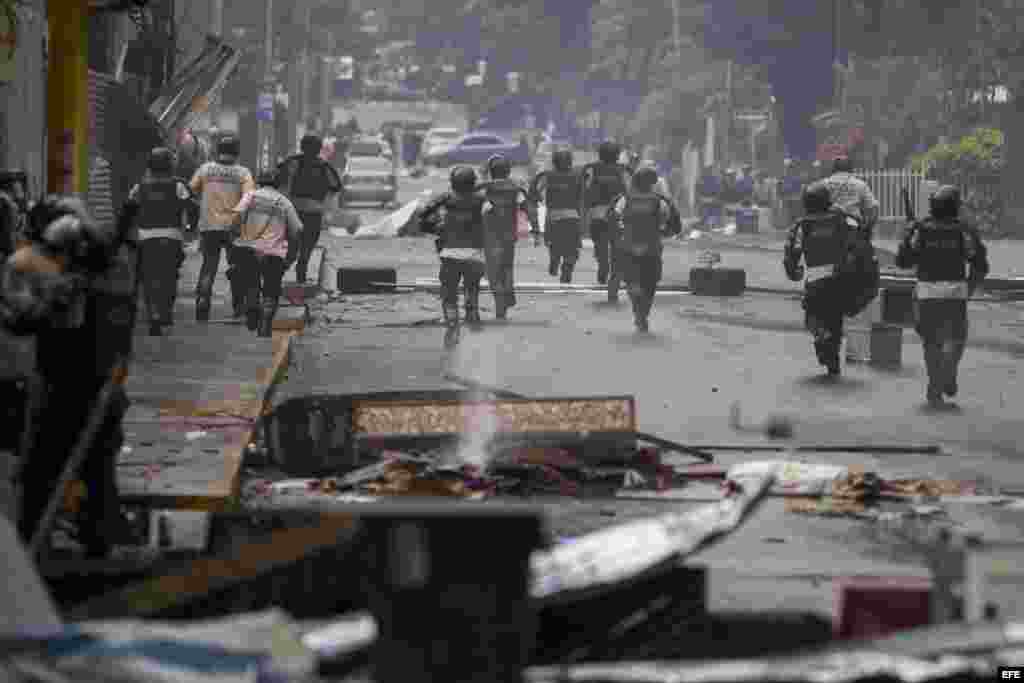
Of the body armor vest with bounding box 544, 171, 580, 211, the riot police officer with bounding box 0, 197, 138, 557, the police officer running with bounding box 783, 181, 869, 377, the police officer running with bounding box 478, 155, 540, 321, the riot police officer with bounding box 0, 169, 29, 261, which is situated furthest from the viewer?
the body armor vest with bounding box 544, 171, 580, 211

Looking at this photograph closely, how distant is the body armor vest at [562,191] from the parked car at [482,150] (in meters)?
56.0

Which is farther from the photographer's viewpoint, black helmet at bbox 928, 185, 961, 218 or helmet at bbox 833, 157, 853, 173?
helmet at bbox 833, 157, 853, 173

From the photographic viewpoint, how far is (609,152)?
97.8 feet

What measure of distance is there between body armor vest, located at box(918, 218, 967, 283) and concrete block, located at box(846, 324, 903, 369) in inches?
112

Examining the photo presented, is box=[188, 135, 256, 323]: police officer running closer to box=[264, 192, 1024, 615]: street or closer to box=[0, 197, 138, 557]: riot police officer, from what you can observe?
box=[264, 192, 1024, 615]: street

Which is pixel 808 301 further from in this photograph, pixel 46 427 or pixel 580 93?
pixel 580 93

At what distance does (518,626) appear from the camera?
759 centimetres

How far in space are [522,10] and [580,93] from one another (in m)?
4.11

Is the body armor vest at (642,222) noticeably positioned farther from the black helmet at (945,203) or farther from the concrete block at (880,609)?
the concrete block at (880,609)

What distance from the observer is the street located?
12.5 m

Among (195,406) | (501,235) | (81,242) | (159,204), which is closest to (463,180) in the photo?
(501,235)

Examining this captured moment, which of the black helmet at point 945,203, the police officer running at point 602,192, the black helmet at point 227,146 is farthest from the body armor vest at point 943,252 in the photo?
the police officer running at point 602,192

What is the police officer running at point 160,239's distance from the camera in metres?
22.7

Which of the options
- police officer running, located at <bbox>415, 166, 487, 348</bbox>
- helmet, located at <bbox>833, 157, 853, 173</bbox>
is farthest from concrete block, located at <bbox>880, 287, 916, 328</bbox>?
police officer running, located at <bbox>415, 166, 487, 348</bbox>
